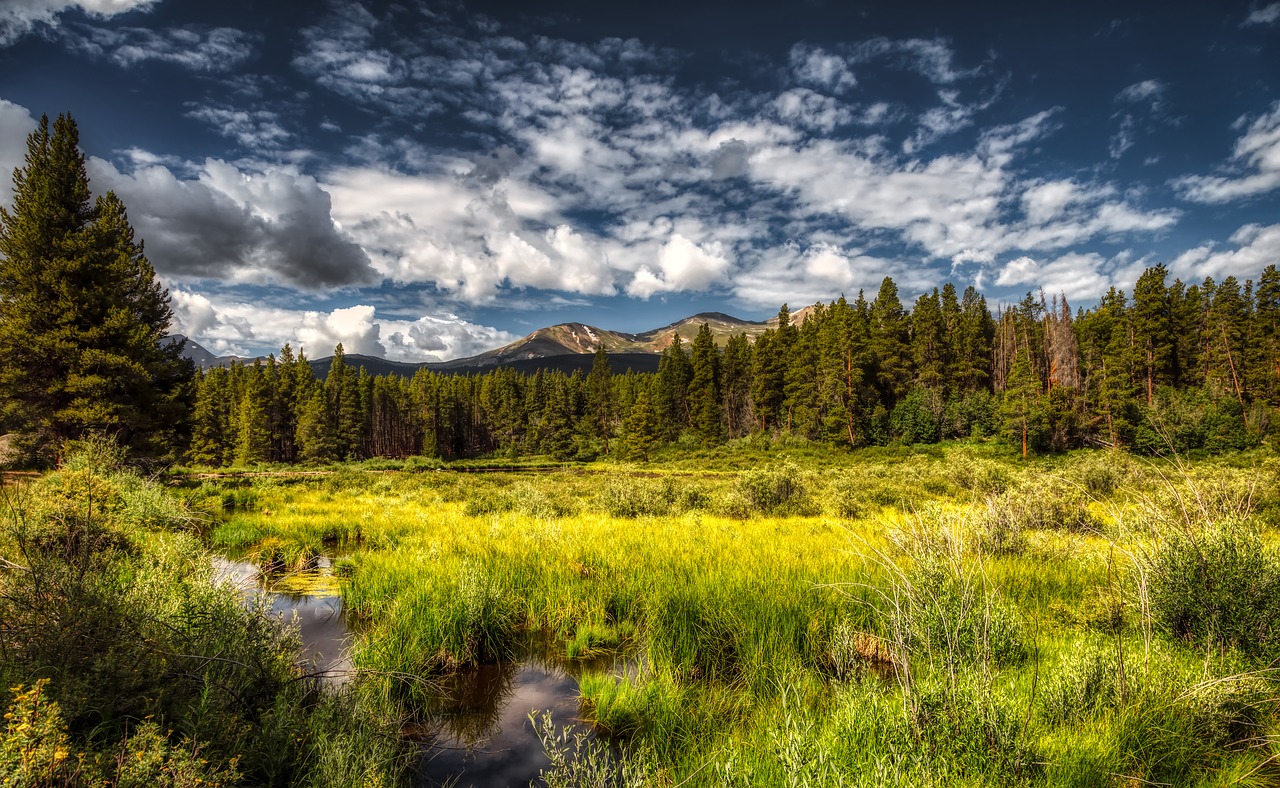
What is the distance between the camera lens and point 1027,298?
81188 millimetres

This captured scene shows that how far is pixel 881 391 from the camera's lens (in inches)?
2475

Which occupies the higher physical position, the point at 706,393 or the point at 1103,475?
the point at 706,393

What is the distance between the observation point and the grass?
3158 millimetres

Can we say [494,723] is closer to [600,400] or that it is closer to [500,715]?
[500,715]

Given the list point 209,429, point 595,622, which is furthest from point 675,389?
point 595,622

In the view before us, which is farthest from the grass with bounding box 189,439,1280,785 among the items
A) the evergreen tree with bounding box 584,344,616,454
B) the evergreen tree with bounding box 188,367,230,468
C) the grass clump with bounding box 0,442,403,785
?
the evergreen tree with bounding box 584,344,616,454

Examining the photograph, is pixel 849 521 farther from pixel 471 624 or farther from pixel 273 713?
pixel 273 713

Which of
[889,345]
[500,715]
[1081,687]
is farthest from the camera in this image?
[889,345]

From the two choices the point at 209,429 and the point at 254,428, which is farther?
the point at 254,428

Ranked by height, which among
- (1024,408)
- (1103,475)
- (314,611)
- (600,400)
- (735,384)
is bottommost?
(314,611)

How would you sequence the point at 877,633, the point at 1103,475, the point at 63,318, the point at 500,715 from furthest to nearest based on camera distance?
1. the point at 63,318
2. the point at 1103,475
3. the point at 877,633
4. the point at 500,715

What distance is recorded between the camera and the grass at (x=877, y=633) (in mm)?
3158

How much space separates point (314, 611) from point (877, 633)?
8.87 metres

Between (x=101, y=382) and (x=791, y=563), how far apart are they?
28.9m
